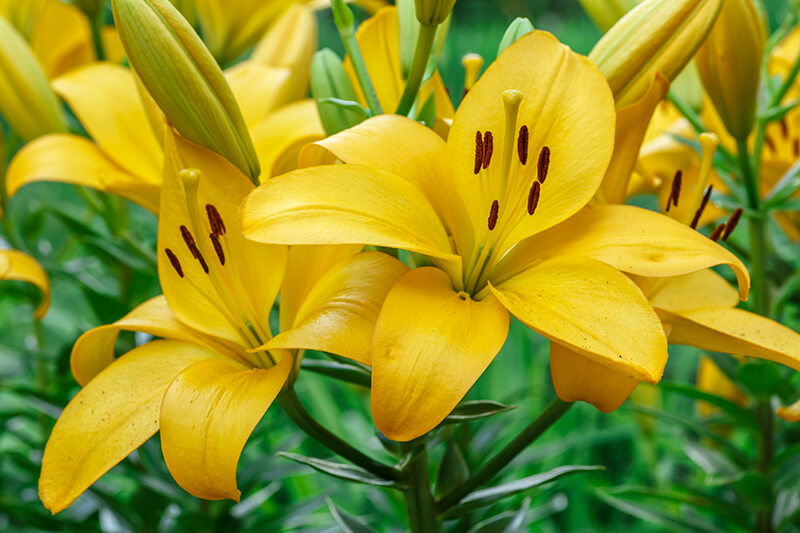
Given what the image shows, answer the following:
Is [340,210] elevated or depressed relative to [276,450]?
elevated

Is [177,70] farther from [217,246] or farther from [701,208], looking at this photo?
[701,208]

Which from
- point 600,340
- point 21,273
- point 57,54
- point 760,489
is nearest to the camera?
point 600,340

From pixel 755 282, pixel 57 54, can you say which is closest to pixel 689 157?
pixel 755 282

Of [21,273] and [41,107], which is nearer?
[21,273]

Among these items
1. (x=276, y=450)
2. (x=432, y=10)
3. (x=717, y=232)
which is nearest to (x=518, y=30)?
(x=432, y=10)

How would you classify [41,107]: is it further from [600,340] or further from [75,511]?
[600,340]

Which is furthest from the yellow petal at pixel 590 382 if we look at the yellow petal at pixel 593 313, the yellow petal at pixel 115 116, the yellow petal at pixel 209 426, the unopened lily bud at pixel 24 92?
the unopened lily bud at pixel 24 92
